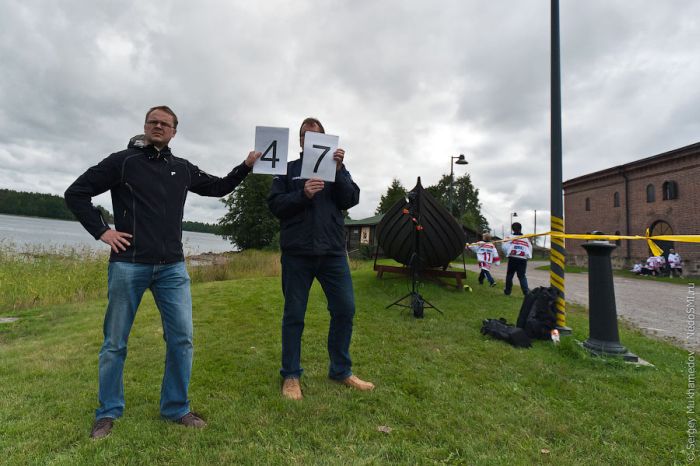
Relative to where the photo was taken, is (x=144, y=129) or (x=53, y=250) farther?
(x=53, y=250)

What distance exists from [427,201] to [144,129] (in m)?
6.75

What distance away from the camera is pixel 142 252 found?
236 cm

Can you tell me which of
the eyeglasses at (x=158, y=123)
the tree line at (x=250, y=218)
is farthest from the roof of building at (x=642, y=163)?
the eyeglasses at (x=158, y=123)

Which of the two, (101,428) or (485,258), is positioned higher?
(485,258)

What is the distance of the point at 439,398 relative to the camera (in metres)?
2.88

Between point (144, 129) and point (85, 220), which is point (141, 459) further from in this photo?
point (144, 129)

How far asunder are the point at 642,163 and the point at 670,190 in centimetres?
288

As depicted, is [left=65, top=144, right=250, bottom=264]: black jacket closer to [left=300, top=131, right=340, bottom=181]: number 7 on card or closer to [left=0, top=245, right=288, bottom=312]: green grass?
[left=300, top=131, right=340, bottom=181]: number 7 on card

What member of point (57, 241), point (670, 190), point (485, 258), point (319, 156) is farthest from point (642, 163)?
point (57, 241)

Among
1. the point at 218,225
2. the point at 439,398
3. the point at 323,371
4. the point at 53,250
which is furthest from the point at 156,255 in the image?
the point at 218,225

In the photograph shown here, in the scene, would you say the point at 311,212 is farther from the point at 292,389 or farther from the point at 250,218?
the point at 250,218

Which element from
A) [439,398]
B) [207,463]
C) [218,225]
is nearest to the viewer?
[207,463]

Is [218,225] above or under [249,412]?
above

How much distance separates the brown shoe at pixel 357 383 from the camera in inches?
119
